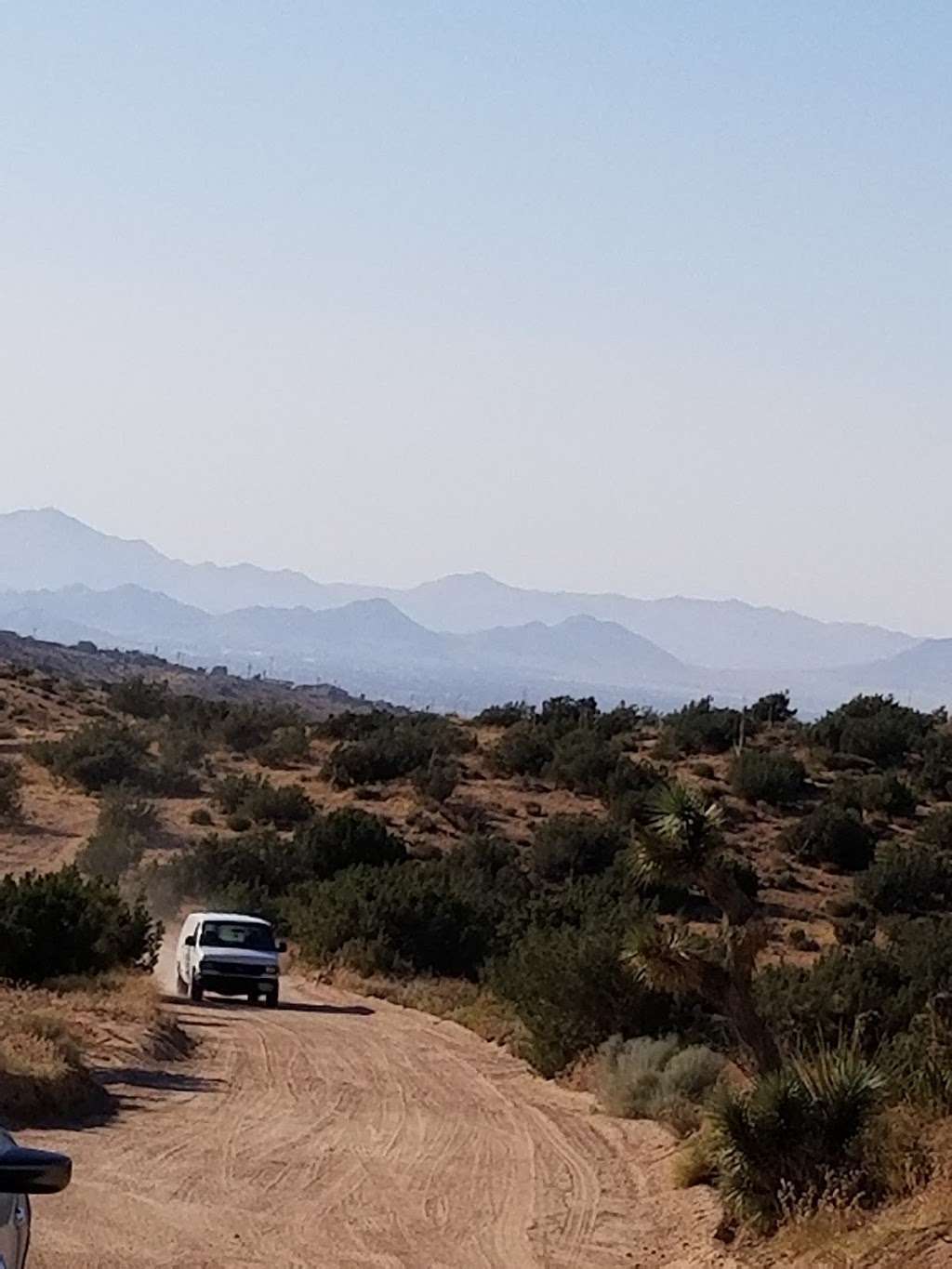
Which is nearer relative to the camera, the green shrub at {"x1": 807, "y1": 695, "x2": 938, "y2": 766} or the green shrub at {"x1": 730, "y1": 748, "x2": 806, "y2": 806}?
the green shrub at {"x1": 730, "y1": 748, "x2": 806, "y2": 806}

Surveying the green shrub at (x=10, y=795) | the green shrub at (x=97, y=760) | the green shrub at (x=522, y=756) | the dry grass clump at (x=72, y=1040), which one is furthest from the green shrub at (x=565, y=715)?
the dry grass clump at (x=72, y=1040)

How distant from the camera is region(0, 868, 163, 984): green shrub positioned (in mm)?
27016

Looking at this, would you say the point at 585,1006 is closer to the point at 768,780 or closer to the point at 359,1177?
the point at 359,1177

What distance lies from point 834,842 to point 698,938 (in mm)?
38146

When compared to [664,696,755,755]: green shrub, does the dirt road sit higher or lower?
lower

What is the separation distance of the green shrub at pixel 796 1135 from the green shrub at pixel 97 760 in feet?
148

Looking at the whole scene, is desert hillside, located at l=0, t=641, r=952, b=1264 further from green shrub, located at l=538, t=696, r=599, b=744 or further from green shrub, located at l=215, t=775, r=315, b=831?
green shrub, located at l=538, t=696, r=599, b=744

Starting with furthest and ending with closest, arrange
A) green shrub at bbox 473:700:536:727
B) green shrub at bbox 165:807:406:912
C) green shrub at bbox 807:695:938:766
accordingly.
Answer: green shrub at bbox 473:700:536:727 < green shrub at bbox 807:695:938:766 < green shrub at bbox 165:807:406:912

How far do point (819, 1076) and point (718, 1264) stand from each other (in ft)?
4.76

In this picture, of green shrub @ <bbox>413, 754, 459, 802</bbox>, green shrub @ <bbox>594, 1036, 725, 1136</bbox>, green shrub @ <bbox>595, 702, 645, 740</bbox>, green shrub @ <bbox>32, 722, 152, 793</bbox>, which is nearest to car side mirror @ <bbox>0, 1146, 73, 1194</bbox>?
green shrub @ <bbox>594, 1036, 725, 1136</bbox>

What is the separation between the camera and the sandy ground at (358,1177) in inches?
508

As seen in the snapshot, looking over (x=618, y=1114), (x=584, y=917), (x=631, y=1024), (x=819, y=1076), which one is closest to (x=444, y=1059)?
(x=631, y=1024)

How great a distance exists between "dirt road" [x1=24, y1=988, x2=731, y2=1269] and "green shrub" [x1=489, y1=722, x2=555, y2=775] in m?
39.0

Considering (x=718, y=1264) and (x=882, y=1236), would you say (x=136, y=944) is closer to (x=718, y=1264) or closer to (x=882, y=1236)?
(x=718, y=1264)
